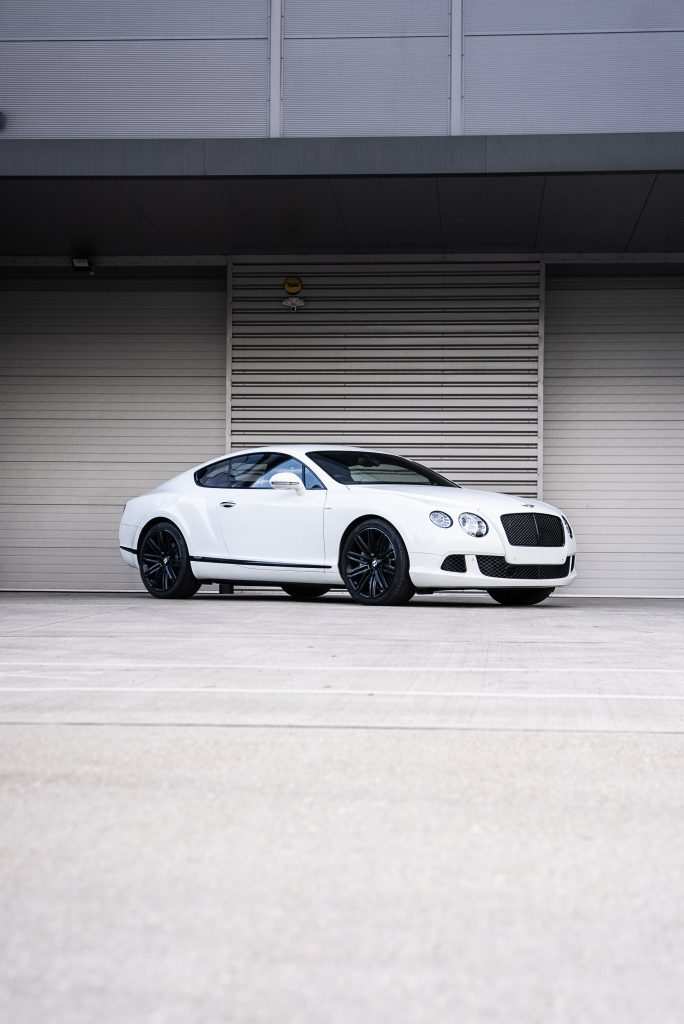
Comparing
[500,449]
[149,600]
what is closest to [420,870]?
[149,600]

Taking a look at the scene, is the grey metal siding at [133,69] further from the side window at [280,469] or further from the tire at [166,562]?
the tire at [166,562]

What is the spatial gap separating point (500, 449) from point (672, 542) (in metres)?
2.25

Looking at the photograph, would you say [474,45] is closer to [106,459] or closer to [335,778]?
[106,459]

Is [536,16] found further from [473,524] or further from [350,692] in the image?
[350,692]

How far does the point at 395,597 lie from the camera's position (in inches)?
432

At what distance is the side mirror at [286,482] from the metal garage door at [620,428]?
18.8 feet

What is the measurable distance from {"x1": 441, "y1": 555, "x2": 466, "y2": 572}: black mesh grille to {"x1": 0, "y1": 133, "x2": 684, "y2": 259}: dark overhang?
4.77 meters

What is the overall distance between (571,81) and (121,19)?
4.84m

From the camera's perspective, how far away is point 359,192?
14.5 metres

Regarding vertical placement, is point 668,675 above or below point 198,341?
below

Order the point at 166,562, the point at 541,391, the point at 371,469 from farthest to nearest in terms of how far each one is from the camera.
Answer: the point at 541,391 → the point at 166,562 → the point at 371,469

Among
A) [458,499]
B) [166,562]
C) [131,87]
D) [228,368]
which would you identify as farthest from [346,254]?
[458,499]

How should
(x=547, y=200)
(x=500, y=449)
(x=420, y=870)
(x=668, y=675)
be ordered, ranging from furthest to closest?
(x=500, y=449) → (x=547, y=200) → (x=668, y=675) → (x=420, y=870)

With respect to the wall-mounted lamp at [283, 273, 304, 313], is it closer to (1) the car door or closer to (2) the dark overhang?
(2) the dark overhang
